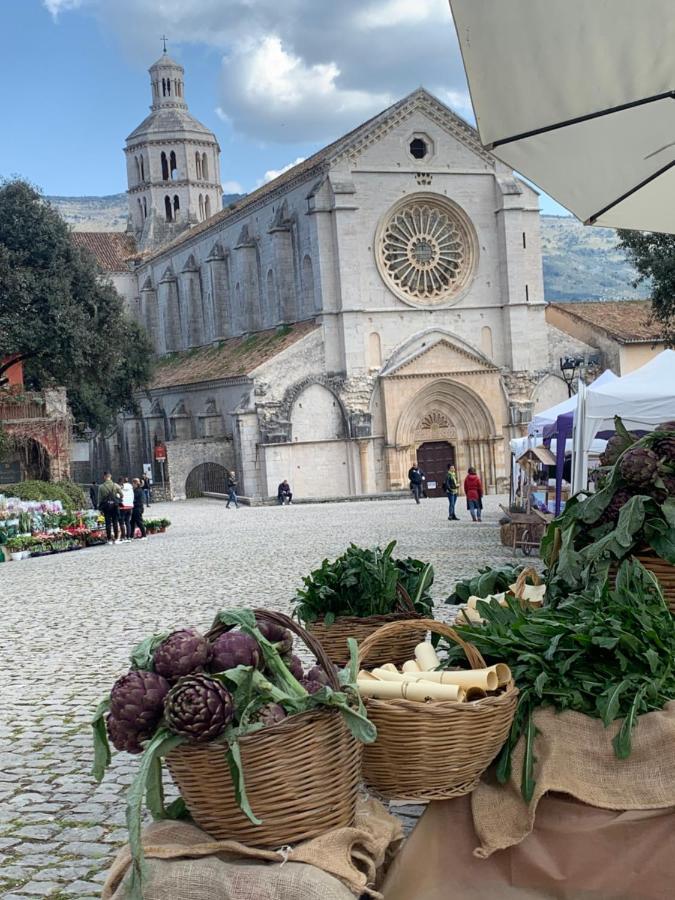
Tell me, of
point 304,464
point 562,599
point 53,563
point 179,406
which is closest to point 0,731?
point 562,599

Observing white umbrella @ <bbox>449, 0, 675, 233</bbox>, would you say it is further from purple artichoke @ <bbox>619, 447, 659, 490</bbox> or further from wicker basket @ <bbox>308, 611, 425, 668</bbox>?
wicker basket @ <bbox>308, 611, 425, 668</bbox>

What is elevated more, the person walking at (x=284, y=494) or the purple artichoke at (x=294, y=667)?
the purple artichoke at (x=294, y=667)

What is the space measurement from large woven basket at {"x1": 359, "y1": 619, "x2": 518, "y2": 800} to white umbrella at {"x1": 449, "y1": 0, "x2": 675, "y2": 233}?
2.22 metres

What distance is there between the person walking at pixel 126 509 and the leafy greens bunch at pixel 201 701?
23434 millimetres

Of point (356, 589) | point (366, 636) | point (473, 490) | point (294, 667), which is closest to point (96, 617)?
point (356, 589)

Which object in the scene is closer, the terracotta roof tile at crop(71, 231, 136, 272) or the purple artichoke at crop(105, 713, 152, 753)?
the purple artichoke at crop(105, 713, 152, 753)

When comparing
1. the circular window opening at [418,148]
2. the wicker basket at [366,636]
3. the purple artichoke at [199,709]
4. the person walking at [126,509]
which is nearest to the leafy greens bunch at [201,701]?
the purple artichoke at [199,709]

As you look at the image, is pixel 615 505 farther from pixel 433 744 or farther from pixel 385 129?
pixel 385 129

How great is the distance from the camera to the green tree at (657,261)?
86.7 feet

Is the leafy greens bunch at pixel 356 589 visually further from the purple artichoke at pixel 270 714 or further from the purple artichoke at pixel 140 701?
the purple artichoke at pixel 140 701

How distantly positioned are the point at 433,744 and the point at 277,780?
551 millimetres

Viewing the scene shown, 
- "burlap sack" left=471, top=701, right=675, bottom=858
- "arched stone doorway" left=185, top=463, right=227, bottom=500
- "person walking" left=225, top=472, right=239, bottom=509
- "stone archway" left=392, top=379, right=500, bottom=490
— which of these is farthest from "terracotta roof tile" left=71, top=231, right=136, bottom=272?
"burlap sack" left=471, top=701, right=675, bottom=858

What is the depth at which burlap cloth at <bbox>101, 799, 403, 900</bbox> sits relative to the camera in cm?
327

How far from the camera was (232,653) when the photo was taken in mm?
3561
